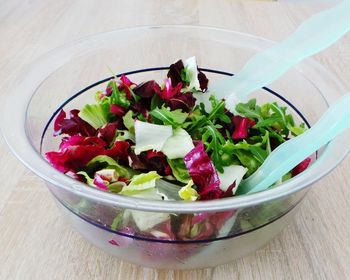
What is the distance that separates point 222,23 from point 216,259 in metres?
0.85

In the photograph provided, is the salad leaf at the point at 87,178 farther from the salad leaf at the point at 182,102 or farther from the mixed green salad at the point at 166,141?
the salad leaf at the point at 182,102

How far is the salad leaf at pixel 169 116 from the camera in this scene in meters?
0.66

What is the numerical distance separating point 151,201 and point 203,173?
0.14m

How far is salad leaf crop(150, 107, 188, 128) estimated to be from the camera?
657 mm

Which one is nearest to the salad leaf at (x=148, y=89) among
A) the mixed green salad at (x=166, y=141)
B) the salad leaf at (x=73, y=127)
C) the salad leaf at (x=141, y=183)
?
the mixed green salad at (x=166, y=141)

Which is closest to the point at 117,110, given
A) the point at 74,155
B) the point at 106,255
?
the point at 74,155

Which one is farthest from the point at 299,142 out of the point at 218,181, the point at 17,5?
the point at 17,5

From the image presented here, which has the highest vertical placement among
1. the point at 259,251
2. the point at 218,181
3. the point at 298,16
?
the point at 218,181

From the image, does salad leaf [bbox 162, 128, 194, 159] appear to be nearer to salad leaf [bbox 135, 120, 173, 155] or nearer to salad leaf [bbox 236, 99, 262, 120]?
salad leaf [bbox 135, 120, 173, 155]

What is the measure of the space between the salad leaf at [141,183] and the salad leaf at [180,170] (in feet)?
0.12

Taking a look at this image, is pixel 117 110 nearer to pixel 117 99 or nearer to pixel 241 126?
pixel 117 99

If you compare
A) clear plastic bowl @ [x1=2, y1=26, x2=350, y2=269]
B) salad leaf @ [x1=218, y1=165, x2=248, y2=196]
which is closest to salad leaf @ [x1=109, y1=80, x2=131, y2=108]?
clear plastic bowl @ [x1=2, y1=26, x2=350, y2=269]

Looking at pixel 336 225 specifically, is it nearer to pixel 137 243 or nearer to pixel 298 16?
pixel 137 243

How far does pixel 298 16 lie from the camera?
133 centimetres
